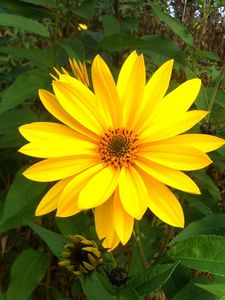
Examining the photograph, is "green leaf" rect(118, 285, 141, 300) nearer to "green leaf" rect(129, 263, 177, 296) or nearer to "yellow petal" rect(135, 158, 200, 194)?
"green leaf" rect(129, 263, 177, 296)

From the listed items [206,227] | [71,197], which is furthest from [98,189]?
[206,227]

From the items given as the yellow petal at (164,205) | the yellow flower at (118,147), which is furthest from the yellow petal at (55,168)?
the yellow petal at (164,205)

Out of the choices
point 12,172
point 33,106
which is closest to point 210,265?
point 12,172

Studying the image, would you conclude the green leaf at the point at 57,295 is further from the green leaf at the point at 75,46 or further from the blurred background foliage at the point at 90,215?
the green leaf at the point at 75,46

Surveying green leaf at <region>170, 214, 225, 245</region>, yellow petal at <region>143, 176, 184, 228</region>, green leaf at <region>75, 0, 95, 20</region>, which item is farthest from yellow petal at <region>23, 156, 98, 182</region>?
green leaf at <region>75, 0, 95, 20</region>

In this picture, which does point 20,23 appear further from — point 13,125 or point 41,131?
point 41,131

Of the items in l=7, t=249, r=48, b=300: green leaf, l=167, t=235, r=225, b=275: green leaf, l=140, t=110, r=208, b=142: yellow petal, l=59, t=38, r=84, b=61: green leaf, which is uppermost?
l=59, t=38, r=84, b=61: green leaf
